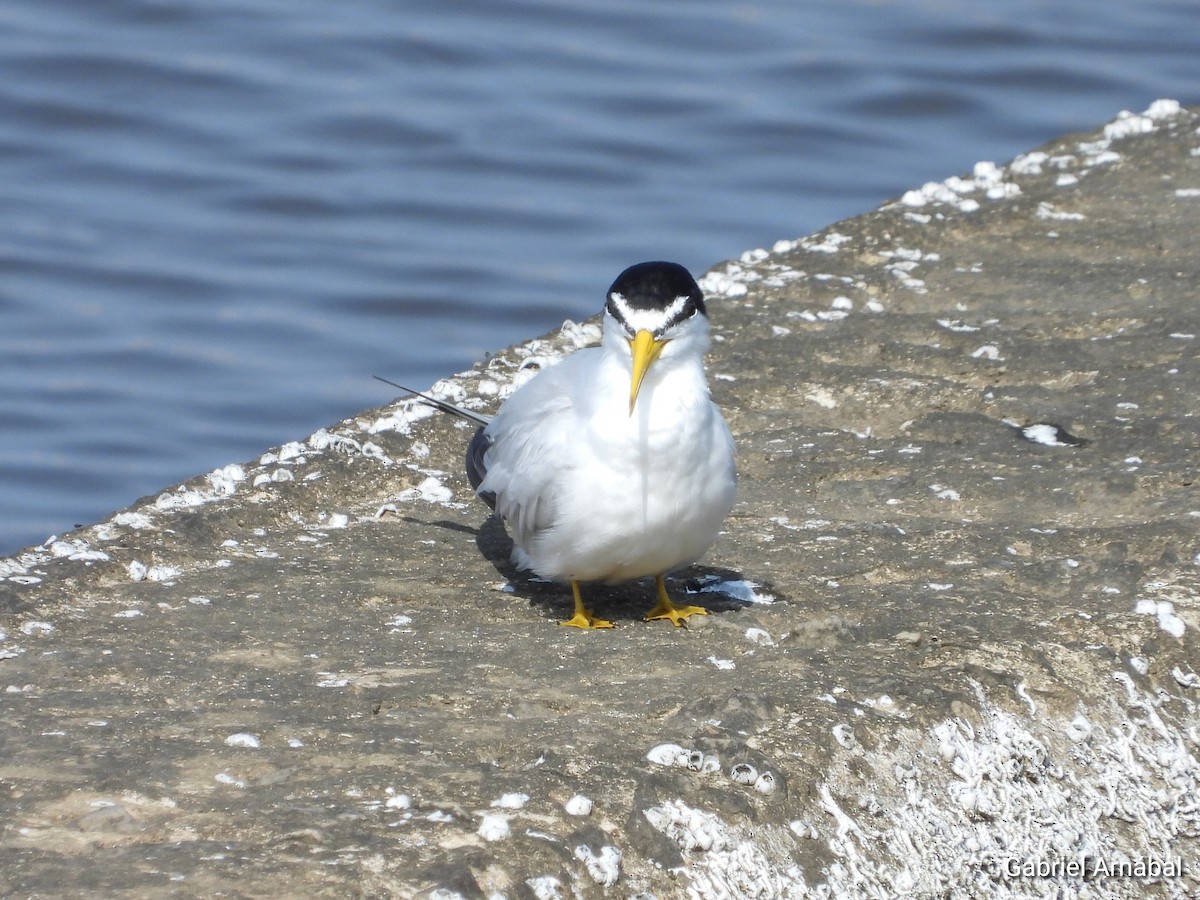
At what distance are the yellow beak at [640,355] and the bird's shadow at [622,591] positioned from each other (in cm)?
53

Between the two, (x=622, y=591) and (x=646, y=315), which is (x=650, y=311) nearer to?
(x=646, y=315)

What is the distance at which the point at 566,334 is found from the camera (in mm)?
5512

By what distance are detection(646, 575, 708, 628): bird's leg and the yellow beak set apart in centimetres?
46

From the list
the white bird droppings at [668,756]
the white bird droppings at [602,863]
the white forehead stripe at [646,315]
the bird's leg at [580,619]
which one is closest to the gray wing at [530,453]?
the bird's leg at [580,619]

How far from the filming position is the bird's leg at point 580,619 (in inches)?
150

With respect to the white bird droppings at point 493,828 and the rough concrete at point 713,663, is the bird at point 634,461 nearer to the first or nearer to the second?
the rough concrete at point 713,663

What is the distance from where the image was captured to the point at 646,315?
366cm

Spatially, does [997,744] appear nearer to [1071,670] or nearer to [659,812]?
[1071,670]

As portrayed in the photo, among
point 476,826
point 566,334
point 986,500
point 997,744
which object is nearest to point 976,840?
point 997,744

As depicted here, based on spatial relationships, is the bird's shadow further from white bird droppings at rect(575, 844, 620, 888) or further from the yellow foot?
white bird droppings at rect(575, 844, 620, 888)

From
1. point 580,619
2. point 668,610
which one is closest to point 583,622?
point 580,619

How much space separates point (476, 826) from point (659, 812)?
304 mm

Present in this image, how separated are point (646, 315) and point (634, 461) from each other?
1.03 ft

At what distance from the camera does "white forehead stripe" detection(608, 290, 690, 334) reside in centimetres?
366
